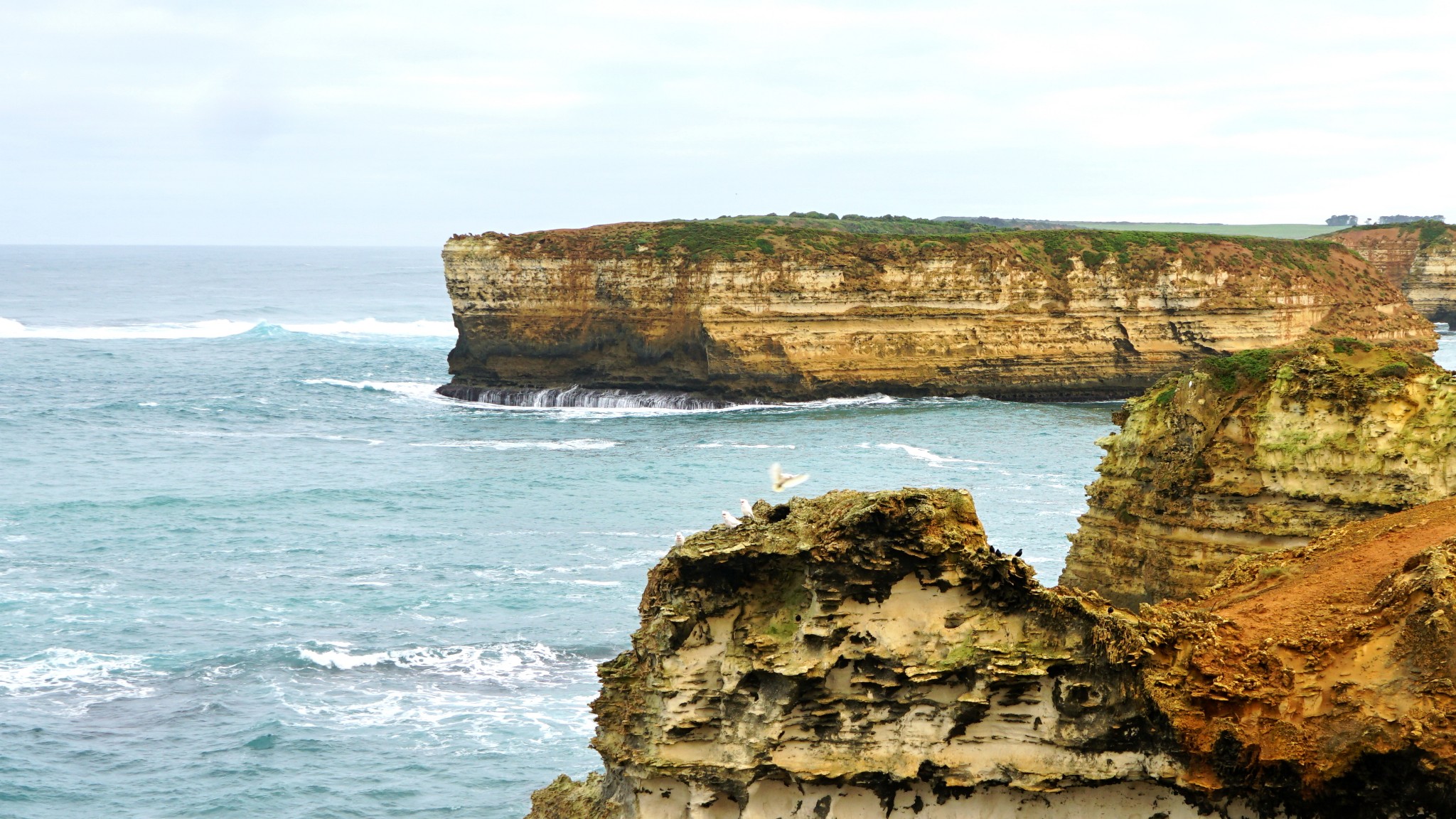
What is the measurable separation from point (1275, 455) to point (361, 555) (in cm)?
2114

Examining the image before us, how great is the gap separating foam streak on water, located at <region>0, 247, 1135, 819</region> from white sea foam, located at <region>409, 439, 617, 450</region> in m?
0.18

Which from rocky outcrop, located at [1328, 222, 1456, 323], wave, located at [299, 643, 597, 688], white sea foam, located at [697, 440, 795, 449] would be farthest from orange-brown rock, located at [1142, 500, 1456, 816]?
rocky outcrop, located at [1328, 222, 1456, 323]

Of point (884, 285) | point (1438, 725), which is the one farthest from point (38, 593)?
point (884, 285)

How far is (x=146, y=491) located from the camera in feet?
129

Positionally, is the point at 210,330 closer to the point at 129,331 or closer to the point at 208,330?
the point at 208,330

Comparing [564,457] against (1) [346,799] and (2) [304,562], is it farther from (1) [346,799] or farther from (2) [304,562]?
(1) [346,799]

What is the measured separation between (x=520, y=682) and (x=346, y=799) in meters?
4.52

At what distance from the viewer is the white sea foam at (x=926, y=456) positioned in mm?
40688

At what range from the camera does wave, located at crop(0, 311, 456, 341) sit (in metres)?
99.5

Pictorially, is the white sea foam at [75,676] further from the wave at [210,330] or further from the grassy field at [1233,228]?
the grassy field at [1233,228]

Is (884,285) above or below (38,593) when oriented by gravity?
above

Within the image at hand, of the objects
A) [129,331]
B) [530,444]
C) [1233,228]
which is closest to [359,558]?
[530,444]

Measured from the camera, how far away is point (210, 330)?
106 meters

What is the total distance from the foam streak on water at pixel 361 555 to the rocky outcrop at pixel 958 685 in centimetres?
855
